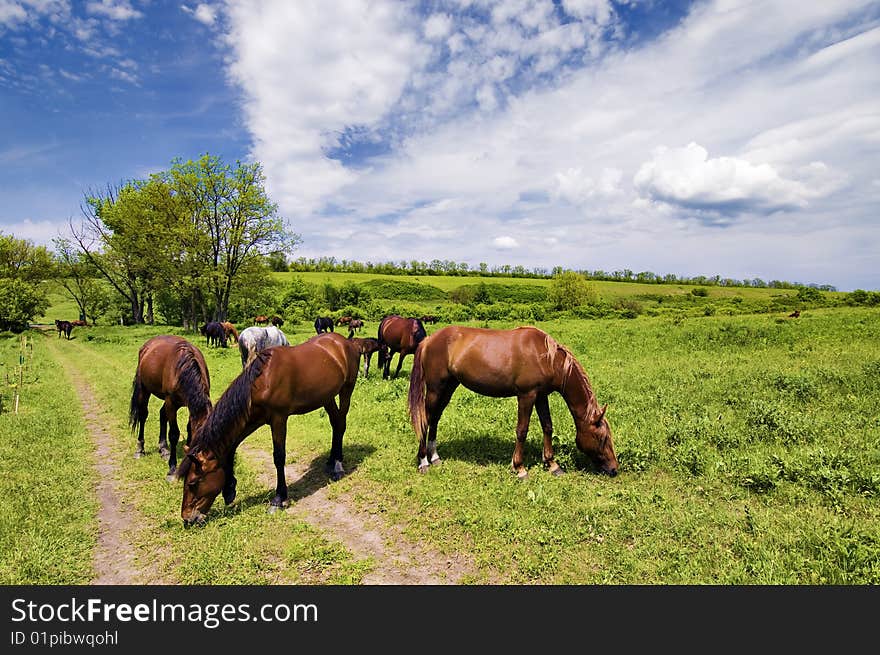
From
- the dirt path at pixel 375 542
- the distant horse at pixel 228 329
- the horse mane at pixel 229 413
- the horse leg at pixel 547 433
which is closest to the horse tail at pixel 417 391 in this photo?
the dirt path at pixel 375 542

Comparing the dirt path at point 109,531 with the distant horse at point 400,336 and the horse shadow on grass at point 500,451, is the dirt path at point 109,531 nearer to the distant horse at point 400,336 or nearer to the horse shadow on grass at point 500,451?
the horse shadow on grass at point 500,451

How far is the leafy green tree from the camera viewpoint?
62.6 metres

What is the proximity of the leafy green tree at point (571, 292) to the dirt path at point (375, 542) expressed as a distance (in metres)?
58.0

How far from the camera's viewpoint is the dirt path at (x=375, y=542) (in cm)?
456

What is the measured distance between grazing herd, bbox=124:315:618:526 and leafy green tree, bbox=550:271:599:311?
56.3m

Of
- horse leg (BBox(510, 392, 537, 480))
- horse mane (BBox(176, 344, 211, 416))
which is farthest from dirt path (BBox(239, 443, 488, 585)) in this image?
horse leg (BBox(510, 392, 537, 480))

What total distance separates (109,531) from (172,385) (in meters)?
2.51

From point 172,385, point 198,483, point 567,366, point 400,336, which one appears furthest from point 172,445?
point 400,336

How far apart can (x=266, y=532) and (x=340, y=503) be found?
46.2 inches

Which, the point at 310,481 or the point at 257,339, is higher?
the point at 257,339

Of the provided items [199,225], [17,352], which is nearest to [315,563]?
[17,352]

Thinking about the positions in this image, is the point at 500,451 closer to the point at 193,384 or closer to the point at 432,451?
the point at 432,451

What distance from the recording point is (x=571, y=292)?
2495 inches
